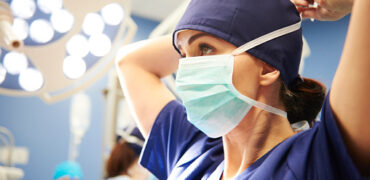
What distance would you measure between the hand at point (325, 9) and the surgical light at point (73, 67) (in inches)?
28.0

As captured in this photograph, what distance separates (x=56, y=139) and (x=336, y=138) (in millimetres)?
4008

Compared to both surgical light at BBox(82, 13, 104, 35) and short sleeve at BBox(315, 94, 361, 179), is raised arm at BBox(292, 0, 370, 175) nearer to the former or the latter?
short sleeve at BBox(315, 94, 361, 179)

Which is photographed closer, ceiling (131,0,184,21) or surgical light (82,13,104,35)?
surgical light (82,13,104,35)

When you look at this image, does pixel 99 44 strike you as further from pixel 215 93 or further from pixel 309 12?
pixel 309 12

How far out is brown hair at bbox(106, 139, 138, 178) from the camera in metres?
3.12

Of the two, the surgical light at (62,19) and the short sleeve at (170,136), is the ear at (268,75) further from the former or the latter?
the surgical light at (62,19)

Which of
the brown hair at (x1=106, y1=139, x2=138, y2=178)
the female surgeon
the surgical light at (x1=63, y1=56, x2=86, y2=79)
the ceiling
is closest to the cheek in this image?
the female surgeon

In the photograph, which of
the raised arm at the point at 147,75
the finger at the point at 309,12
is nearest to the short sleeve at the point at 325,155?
the finger at the point at 309,12

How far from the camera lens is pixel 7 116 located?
4.20 m

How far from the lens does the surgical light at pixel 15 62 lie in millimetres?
1257

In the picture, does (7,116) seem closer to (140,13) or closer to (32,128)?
(32,128)

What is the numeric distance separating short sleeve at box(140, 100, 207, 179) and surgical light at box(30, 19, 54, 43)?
0.44 metres

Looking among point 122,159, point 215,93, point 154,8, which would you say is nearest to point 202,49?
point 215,93

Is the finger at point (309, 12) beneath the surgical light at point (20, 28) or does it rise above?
above
